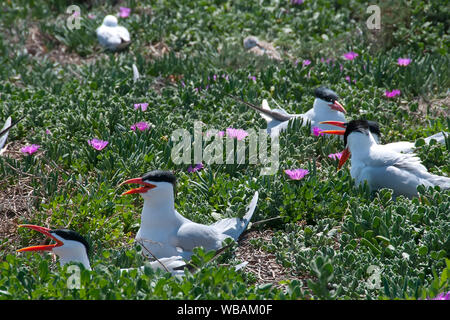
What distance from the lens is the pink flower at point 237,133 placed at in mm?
4902

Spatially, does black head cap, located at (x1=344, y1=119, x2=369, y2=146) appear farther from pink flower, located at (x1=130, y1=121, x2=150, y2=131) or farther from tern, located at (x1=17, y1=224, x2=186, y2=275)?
tern, located at (x1=17, y1=224, x2=186, y2=275)

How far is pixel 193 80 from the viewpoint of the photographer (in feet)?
19.6

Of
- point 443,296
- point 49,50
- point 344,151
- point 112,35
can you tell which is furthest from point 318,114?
point 49,50

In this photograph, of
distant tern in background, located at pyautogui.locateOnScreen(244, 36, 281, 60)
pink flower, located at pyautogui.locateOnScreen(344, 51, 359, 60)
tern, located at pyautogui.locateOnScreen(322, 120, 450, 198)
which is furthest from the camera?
distant tern in background, located at pyautogui.locateOnScreen(244, 36, 281, 60)

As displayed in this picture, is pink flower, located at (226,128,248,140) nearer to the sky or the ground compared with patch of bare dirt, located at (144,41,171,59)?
nearer to the ground

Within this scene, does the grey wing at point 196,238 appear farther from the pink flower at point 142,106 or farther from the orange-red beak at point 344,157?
the pink flower at point 142,106

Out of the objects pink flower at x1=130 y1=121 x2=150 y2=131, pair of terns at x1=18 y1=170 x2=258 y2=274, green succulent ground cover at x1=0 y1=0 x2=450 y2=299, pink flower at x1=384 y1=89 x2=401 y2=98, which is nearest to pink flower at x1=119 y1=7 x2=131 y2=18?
green succulent ground cover at x1=0 y1=0 x2=450 y2=299

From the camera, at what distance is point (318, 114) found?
512cm

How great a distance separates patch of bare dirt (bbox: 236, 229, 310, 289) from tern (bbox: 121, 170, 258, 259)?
213 millimetres

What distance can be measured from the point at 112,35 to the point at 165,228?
393cm

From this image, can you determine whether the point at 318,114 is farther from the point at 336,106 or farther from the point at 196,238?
the point at 196,238

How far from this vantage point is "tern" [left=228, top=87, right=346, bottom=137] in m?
5.05

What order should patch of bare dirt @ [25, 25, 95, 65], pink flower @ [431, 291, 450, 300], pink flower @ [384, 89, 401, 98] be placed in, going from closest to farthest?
1. pink flower @ [431, 291, 450, 300]
2. pink flower @ [384, 89, 401, 98]
3. patch of bare dirt @ [25, 25, 95, 65]
